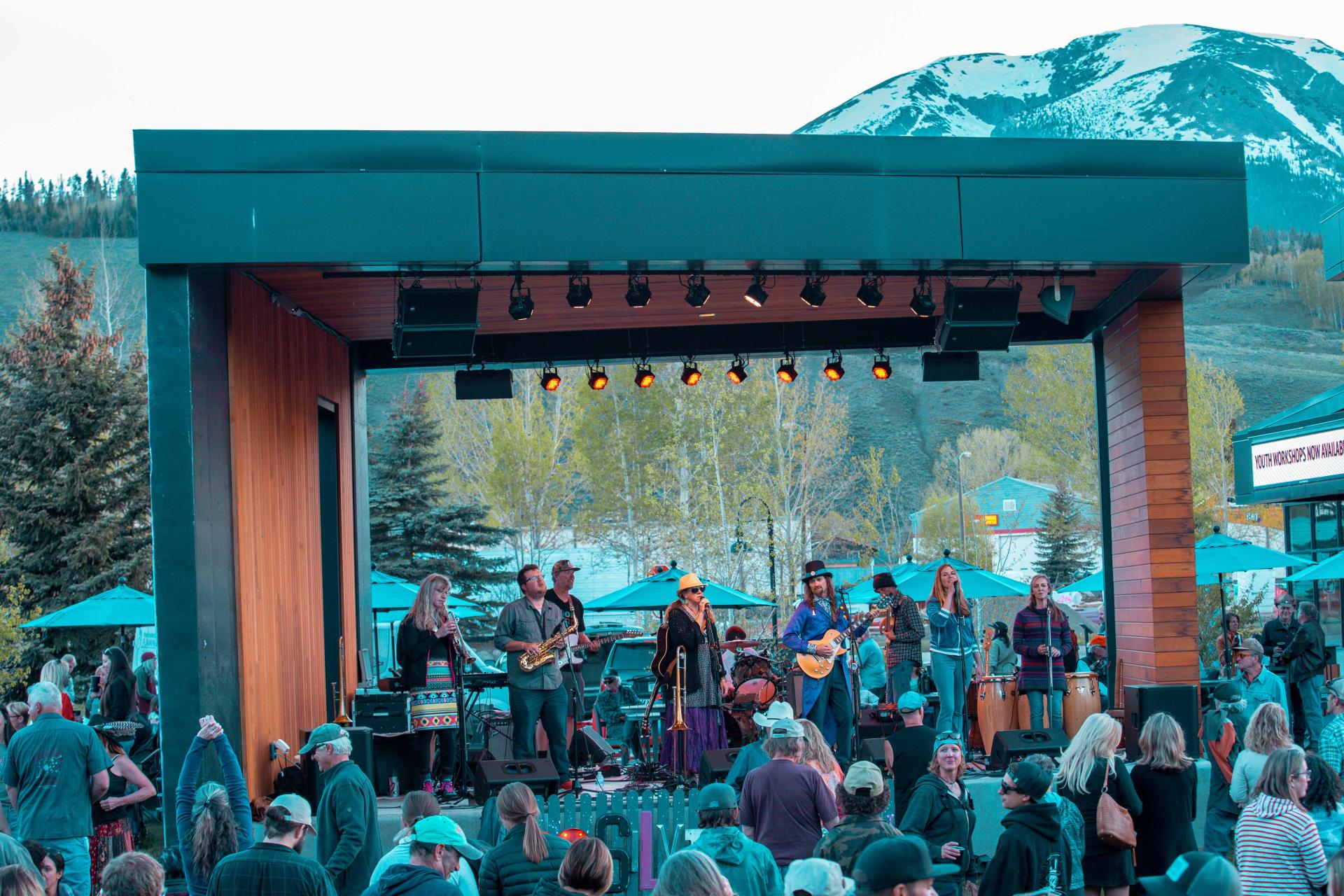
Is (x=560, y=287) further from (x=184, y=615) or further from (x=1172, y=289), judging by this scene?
(x=1172, y=289)

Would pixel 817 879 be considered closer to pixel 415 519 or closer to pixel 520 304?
pixel 520 304

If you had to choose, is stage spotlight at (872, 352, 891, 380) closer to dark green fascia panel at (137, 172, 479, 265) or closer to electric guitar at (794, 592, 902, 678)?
electric guitar at (794, 592, 902, 678)

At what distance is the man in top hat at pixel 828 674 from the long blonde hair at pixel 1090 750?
4.31 metres

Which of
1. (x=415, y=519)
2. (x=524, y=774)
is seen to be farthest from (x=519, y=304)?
(x=415, y=519)

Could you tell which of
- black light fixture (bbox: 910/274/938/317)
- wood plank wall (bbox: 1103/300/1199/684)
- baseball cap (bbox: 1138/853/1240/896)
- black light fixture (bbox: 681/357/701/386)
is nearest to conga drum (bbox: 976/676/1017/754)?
wood plank wall (bbox: 1103/300/1199/684)

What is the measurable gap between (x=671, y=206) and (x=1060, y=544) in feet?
141

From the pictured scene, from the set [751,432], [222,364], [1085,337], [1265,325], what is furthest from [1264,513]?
[1265,325]

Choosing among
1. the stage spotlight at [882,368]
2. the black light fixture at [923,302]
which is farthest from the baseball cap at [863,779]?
the stage spotlight at [882,368]

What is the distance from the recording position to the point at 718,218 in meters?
9.90

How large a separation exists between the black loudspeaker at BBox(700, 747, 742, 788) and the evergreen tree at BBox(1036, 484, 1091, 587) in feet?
133

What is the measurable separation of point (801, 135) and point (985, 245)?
164cm

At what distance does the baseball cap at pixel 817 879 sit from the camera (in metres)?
4.66

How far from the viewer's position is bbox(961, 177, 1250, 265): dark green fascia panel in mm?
10180

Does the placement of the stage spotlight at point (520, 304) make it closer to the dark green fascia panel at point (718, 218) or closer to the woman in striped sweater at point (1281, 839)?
the dark green fascia panel at point (718, 218)
